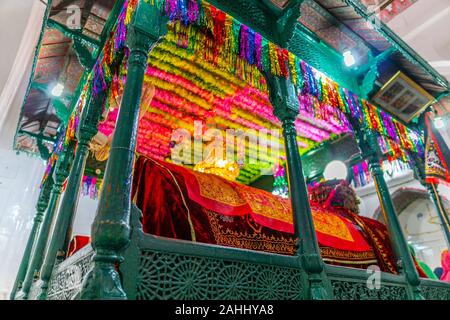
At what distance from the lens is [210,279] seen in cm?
199

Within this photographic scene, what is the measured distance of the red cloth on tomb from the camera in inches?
89.6

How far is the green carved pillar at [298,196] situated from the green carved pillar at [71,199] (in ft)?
7.61

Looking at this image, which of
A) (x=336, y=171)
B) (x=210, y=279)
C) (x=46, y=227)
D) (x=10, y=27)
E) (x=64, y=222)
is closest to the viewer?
(x=210, y=279)

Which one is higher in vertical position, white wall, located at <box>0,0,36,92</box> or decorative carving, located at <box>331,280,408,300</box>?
white wall, located at <box>0,0,36,92</box>

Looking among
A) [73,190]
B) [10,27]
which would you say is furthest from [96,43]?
[10,27]

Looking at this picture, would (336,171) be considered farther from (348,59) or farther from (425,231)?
(425,231)

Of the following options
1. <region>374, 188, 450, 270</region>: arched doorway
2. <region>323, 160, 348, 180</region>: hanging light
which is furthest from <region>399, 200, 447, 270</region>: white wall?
<region>323, 160, 348, 180</region>: hanging light

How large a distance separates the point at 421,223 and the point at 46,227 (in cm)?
1084

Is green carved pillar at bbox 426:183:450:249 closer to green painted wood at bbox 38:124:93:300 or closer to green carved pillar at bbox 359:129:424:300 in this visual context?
green carved pillar at bbox 359:129:424:300

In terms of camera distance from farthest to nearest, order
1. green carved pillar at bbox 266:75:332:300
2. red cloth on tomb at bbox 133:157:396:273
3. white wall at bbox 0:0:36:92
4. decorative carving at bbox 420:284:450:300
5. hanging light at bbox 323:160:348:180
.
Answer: white wall at bbox 0:0:36:92
hanging light at bbox 323:160:348:180
decorative carving at bbox 420:284:450:300
green carved pillar at bbox 266:75:332:300
red cloth on tomb at bbox 133:157:396:273

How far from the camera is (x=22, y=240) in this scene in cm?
643

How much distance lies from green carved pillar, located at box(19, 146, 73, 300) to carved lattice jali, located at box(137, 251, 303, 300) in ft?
10.5

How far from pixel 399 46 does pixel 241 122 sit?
2914mm
